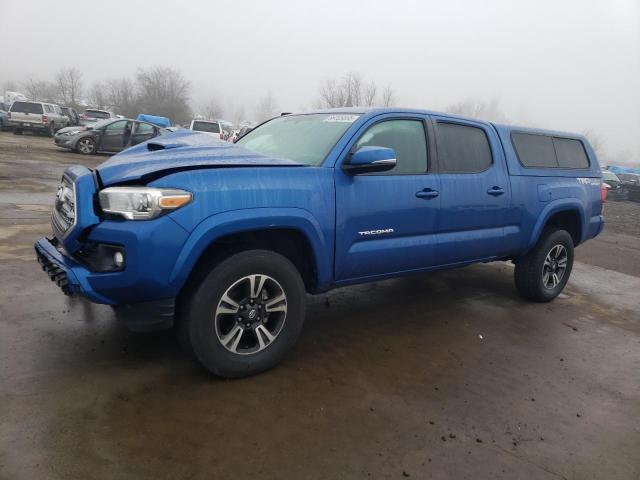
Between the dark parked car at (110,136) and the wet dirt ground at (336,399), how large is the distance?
1406cm

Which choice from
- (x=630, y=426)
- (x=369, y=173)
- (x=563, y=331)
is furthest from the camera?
(x=563, y=331)

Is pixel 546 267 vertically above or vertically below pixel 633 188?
above

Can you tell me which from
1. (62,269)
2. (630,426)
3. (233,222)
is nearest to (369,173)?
(233,222)

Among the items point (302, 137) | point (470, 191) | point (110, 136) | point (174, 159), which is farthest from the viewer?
point (110, 136)

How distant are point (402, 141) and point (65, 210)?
8.49ft

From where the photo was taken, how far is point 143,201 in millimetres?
2826

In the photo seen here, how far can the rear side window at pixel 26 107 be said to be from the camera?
25734mm

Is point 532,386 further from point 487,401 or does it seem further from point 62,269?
point 62,269

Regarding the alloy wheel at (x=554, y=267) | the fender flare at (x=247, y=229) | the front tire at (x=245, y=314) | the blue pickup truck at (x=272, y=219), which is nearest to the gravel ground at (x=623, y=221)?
the alloy wheel at (x=554, y=267)

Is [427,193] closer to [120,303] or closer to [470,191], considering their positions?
[470,191]

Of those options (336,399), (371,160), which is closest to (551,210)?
(371,160)

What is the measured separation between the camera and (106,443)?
250 cm

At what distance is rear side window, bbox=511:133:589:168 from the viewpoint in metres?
5.15

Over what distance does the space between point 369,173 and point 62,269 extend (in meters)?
2.15
